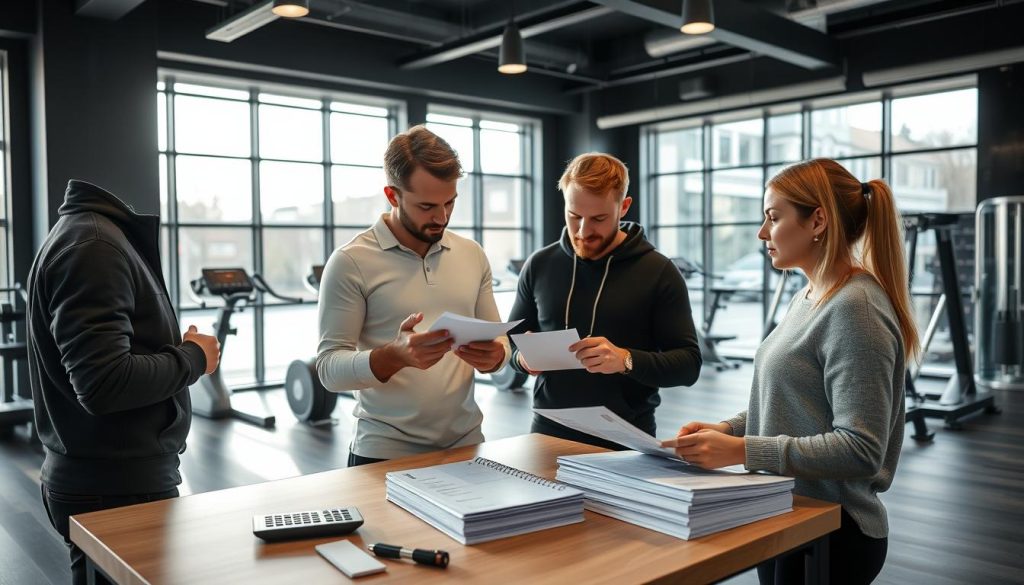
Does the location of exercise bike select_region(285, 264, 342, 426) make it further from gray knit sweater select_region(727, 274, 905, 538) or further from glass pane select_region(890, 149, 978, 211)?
glass pane select_region(890, 149, 978, 211)

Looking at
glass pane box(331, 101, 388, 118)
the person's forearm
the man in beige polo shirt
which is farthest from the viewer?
glass pane box(331, 101, 388, 118)

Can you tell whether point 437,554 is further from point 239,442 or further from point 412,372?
point 239,442

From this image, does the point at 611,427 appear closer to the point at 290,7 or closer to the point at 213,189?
the point at 290,7

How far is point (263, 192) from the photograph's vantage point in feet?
27.2

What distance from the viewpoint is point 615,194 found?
2.21m

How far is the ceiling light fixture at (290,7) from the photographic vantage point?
4.79 metres

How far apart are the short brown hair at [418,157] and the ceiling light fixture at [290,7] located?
3.26m

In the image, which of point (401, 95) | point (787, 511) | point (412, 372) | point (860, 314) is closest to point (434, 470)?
point (412, 372)

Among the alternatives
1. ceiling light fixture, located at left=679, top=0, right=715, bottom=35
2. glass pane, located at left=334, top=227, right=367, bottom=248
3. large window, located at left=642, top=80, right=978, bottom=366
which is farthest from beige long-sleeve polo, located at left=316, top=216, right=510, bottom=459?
glass pane, located at left=334, top=227, right=367, bottom=248

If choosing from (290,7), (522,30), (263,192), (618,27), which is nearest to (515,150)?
(618,27)

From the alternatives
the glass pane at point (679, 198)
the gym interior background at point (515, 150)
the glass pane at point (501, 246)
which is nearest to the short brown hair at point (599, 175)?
the gym interior background at point (515, 150)

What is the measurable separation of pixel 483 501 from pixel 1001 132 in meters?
8.20

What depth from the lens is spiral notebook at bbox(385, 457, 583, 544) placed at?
1289mm

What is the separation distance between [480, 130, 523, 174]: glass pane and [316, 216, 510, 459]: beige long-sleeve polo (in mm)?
8272
